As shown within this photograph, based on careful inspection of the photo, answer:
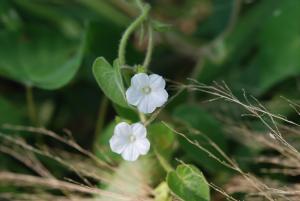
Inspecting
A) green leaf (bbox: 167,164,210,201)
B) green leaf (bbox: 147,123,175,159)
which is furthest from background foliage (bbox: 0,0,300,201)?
green leaf (bbox: 167,164,210,201)

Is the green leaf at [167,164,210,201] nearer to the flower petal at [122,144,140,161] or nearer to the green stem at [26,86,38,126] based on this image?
the flower petal at [122,144,140,161]

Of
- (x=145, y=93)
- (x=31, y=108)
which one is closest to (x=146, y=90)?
(x=145, y=93)

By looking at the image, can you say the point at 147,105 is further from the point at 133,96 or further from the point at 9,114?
the point at 9,114

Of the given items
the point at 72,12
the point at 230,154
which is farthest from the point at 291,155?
the point at 72,12

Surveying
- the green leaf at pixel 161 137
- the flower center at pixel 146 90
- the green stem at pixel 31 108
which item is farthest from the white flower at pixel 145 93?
the green stem at pixel 31 108

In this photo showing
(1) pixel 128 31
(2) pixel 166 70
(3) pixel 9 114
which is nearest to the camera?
(1) pixel 128 31
